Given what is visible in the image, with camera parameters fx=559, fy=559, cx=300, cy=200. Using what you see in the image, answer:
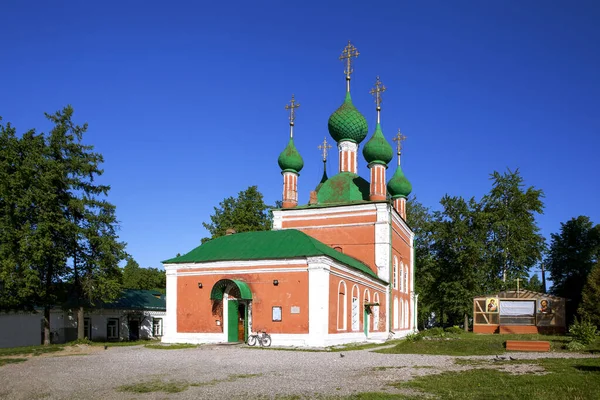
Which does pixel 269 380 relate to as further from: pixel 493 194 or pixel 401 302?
pixel 493 194

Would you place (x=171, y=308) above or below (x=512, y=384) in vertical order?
below

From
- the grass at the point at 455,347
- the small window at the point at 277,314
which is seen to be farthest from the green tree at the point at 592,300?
the small window at the point at 277,314

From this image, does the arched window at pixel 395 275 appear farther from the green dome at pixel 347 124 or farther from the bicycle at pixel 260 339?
the bicycle at pixel 260 339

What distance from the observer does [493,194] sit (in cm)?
4325

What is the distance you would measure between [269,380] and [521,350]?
10.6m

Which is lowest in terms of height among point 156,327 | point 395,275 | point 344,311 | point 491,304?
point 156,327

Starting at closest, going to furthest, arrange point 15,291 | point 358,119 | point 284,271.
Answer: point 284,271 → point 15,291 → point 358,119

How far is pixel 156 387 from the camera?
1046cm

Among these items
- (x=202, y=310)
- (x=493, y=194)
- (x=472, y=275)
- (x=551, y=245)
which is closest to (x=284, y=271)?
(x=202, y=310)

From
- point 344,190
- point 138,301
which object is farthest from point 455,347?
point 138,301

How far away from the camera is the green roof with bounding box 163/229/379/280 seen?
23625 millimetres

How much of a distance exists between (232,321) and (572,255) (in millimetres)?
34311

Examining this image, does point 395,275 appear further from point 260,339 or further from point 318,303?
point 260,339

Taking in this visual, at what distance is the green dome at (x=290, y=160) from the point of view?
109 feet
